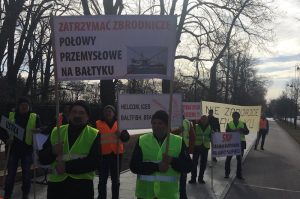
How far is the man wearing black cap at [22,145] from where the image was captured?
8.62m

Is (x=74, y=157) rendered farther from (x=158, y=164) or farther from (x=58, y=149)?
(x=158, y=164)

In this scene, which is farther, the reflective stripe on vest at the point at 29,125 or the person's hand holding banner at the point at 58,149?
the reflective stripe on vest at the point at 29,125

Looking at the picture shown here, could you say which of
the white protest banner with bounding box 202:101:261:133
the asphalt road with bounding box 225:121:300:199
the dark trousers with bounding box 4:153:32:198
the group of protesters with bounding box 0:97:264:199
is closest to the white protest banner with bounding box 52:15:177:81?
the group of protesters with bounding box 0:97:264:199

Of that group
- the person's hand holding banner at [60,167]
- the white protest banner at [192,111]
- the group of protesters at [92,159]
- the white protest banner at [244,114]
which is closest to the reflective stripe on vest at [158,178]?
the group of protesters at [92,159]

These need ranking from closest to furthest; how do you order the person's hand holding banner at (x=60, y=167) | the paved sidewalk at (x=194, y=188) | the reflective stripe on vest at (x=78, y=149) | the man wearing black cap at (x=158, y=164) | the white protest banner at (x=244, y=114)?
the person's hand holding banner at (x=60, y=167), the reflective stripe on vest at (x=78, y=149), the man wearing black cap at (x=158, y=164), the paved sidewalk at (x=194, y=188), the white protest banner at (x=244, y=114)

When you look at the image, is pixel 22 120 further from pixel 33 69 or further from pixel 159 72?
pixel 33 69

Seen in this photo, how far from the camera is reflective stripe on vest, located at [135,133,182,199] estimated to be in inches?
200

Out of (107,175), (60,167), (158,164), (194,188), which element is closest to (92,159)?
(60,167)

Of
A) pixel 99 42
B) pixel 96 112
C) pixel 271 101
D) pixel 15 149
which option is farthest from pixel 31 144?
pixel 271 101

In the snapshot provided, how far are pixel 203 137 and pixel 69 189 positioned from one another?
26.9 ft

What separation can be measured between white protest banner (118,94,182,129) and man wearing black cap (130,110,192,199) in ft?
7.06

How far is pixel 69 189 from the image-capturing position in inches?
194

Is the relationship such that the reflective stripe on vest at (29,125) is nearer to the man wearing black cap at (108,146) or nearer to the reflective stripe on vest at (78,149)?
the man wearing black cap at (108,146)

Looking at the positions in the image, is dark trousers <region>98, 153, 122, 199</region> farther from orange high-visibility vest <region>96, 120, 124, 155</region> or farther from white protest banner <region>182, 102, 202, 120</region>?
white protest banner <region>182, 102, 202, 120</region>
